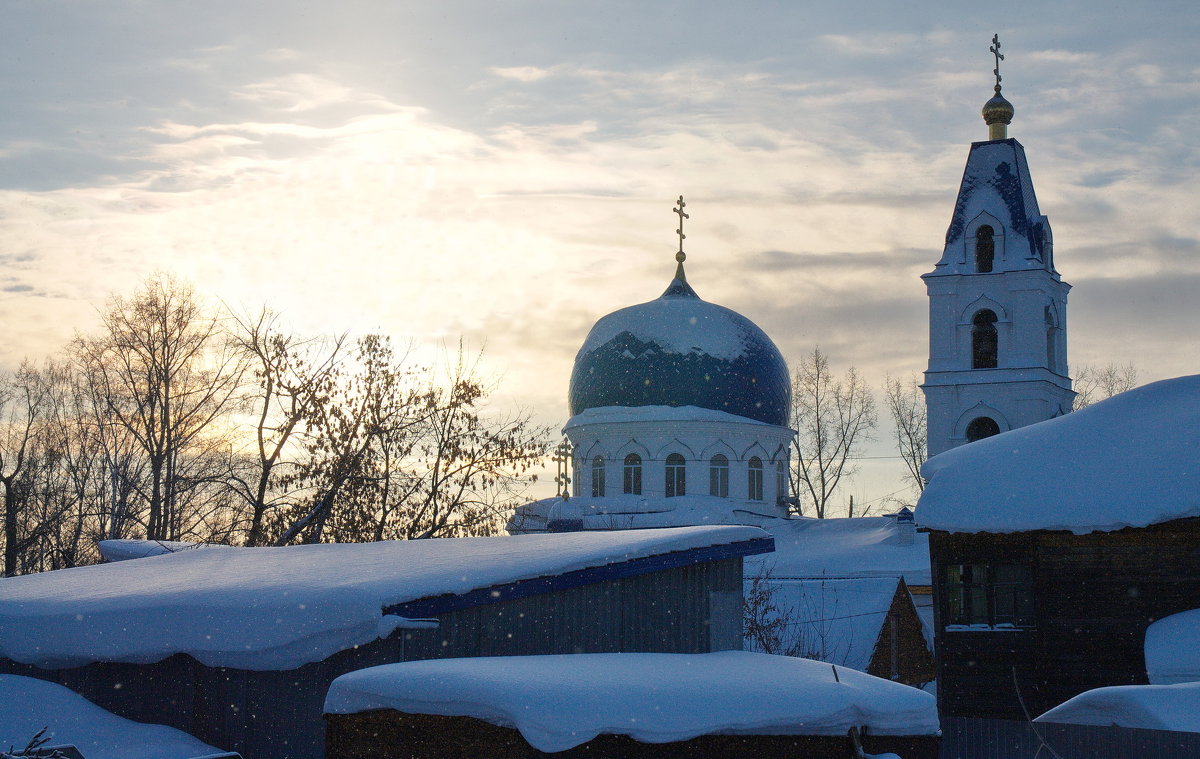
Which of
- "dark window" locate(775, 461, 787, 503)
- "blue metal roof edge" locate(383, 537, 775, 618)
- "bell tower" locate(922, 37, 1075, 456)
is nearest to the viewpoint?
"blue metal roof edge" locate(383, 537, 775, 618)

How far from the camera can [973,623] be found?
1828cm

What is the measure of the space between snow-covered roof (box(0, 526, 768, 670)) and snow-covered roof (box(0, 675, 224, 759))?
57 cm

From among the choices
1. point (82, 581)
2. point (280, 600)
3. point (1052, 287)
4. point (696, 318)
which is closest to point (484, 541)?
point (280, 600)

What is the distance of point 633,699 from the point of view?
7375mm

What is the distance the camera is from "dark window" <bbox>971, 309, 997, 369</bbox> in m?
36.1

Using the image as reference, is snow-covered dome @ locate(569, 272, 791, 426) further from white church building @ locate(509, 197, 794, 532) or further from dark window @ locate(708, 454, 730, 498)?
dark window @ locate(708, 454, 730, 498)

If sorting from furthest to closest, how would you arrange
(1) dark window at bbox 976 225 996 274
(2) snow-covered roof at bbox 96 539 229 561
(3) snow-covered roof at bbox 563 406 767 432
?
(3) snow-covered roof at bbox 563 406 767 432
(1) dark window at bbox 976 225 996 274
(2) snow-covered roof at bbox 96 539 229 561

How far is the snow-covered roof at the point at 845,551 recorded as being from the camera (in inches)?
1302

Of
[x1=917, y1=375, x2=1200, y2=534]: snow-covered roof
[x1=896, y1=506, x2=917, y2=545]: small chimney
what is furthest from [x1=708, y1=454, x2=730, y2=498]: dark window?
[x1=917, y1=375, x2=1200, y2=534]: snow-covered roof

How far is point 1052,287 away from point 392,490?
19.8 m

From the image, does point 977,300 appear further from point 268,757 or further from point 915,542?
point 268,757

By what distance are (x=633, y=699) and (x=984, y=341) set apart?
1219 inches

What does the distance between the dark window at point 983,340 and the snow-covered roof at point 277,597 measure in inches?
881

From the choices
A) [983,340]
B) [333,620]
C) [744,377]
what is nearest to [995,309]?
[983,340]
